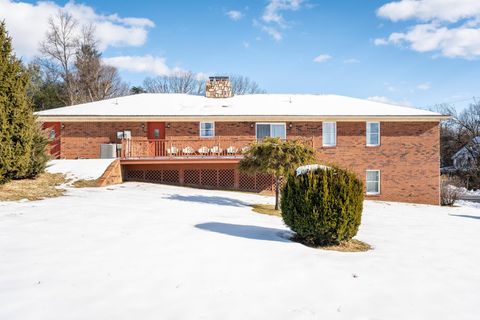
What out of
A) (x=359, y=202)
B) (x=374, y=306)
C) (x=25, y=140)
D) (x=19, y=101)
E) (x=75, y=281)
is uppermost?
(x=19, y=101)

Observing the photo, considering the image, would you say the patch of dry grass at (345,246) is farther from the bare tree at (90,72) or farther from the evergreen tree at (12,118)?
the bare tree at (90,72)

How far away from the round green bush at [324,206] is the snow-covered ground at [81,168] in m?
10.8

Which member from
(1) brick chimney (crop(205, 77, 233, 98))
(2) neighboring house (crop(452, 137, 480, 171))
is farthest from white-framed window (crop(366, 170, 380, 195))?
(2) neighboring house (crop(452, 137, 480, 171))

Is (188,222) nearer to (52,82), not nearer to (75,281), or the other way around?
(75,281)

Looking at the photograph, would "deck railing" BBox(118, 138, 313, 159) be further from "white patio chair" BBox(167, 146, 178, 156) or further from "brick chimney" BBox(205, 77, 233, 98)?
"brick chimney" BBox(205, 77, 233, 98)

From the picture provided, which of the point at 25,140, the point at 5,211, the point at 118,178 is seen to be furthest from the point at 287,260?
the point at 118,178

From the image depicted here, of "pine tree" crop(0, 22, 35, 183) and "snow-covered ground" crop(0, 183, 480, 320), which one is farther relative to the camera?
"pine tree" crop(0, 22, 35, 183)

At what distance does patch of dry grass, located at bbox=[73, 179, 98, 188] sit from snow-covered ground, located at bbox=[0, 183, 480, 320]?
5297 millimetres

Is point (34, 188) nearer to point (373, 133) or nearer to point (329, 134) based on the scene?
point (329, 134)

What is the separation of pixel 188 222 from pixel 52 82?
146ft

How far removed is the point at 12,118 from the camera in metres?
12.4

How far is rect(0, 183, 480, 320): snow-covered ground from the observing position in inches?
165

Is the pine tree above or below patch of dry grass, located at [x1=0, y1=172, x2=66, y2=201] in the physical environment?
above

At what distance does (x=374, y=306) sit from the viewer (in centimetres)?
451
